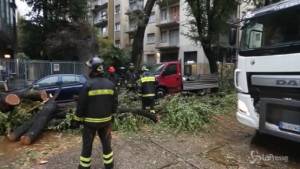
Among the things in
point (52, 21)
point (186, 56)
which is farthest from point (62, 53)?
point (186, 56)

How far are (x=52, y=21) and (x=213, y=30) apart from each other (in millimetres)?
17508

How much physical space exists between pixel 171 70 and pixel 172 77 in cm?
34

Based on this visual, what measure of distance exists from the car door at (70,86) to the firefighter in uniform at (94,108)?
7.97 m

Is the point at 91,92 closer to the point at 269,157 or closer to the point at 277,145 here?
the point at 269,157

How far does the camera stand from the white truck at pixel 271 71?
4.95m

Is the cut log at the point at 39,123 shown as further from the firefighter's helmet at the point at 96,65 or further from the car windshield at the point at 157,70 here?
the car windshield at the point at 157,70

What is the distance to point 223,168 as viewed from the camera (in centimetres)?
516

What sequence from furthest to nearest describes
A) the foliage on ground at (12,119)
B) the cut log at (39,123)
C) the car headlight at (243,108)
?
the foliage on ground at (12,119) → the cut log at (39,123) → the car headlight at (243,108)

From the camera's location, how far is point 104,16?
171 feet

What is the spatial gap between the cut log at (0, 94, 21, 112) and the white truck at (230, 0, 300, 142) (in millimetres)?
4971

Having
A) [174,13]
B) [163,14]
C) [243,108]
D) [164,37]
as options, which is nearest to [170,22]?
[174,13]

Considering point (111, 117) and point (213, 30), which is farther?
point (213, 30)

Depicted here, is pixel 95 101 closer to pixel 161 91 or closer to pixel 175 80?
pixel 161 91

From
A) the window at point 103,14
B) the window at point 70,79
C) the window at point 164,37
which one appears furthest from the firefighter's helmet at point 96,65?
the window at point 103,14
